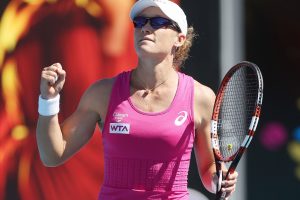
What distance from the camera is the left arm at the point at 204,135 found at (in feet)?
10.6

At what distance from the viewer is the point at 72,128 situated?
3.15 meters

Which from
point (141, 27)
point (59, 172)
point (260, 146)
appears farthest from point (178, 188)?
point (260, 146)

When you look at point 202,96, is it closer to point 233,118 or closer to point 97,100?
point 97,100

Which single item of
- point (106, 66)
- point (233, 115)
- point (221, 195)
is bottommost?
point (221, 195)

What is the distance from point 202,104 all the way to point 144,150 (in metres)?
0.38

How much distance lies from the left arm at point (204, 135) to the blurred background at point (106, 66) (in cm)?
169

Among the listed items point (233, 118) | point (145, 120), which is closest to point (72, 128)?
point (145, 120)

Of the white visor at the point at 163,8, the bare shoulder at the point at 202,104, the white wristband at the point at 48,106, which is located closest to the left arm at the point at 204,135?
the bare shoulder at the point at 202,104

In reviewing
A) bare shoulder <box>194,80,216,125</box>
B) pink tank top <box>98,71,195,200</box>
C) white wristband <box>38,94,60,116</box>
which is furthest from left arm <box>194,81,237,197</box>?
white wristband <box>38,94,60,116</box>

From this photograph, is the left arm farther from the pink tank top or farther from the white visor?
the white visor

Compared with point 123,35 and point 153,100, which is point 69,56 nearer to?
point 123,35

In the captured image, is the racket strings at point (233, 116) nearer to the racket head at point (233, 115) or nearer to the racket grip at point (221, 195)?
the racket head at point (233, 115)

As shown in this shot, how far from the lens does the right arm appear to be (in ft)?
10.0

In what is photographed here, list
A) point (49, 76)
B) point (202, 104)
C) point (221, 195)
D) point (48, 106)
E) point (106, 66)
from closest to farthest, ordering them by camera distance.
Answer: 1. point (49, 76)
2. point (48, 106)
3. point (221, 195)
4. point (202, 104)
5. point (106, 66)
